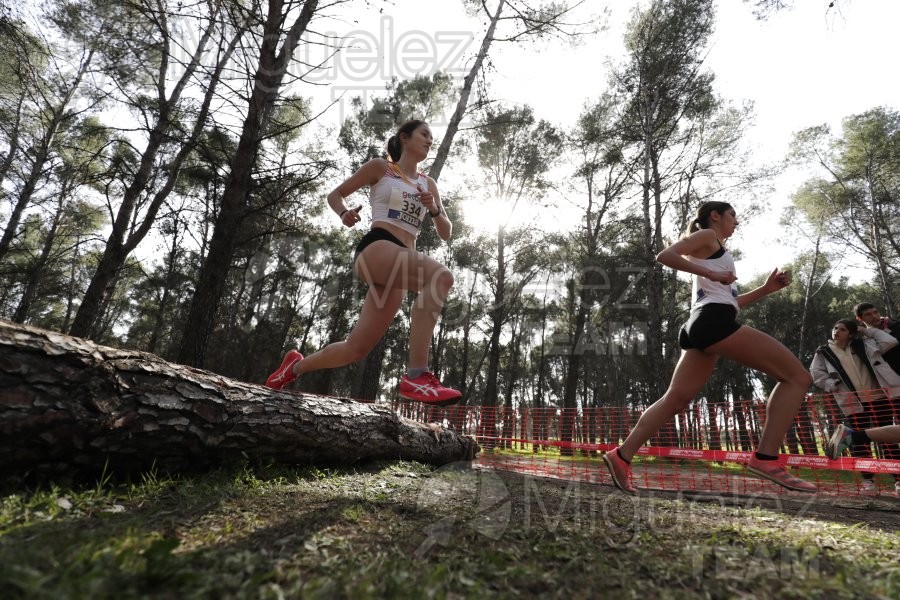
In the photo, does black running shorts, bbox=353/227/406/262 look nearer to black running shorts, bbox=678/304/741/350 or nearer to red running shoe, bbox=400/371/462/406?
red running shoe, bbox=400/371/462/406

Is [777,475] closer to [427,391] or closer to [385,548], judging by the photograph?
[427,391]

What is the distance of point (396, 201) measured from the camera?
292 cm

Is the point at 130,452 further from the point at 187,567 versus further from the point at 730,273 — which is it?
the point at 730,273

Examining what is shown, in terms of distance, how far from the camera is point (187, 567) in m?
1.00

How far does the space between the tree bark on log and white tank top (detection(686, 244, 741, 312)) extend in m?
2.74

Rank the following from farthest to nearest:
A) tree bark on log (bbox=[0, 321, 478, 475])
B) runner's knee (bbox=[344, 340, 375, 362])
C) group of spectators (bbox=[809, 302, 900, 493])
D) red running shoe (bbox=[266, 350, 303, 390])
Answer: group of spectators (bbox=[809, 302, 900, 493])
red running shoe (bbox=[266, 350, 303, 390])
runner's knee (bbox=[344, 340, 375, 362])
tree bark on log (bbox=[0, 321, 478, 475])

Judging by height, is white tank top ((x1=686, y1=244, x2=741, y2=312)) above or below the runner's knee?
above

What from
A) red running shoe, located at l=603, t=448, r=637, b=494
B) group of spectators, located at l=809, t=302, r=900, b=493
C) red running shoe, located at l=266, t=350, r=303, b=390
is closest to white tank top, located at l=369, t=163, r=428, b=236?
red running shoe, located at l=266, t=350, r=303, b=390

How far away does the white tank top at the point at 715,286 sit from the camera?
2760 mm

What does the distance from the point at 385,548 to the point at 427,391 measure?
1326 mm

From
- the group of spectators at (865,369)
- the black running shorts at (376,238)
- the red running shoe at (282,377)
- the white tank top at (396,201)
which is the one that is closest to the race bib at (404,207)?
the white tank top at (396,201)

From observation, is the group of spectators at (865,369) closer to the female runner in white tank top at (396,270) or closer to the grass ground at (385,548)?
the grass ground at (385,548)

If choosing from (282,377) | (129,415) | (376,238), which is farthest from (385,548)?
(282,377)

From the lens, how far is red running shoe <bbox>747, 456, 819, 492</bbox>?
2.58 meters
